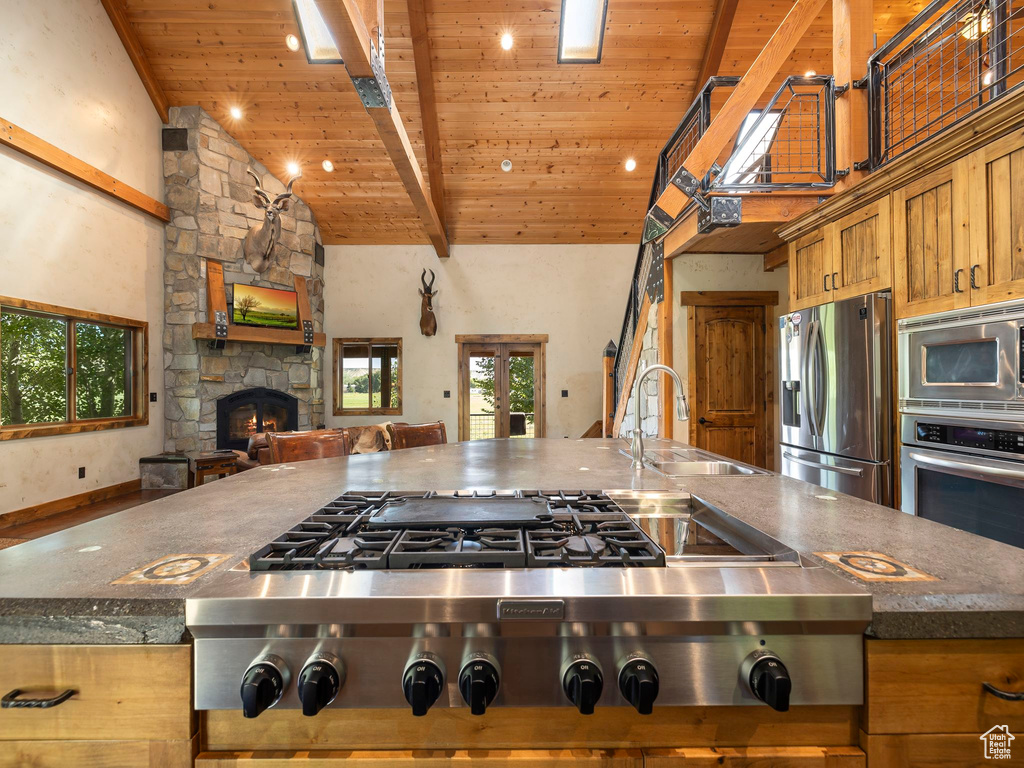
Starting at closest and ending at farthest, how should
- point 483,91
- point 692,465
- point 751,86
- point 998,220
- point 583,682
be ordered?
point 583,682
point 998,220
point 692,465
point 751,86
point 483,91

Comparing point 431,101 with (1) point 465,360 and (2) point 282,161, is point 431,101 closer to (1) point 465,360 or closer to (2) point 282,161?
(2) point 282,161

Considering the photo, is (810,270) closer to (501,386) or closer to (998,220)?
(998,220)

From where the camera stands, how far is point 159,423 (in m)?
5.97

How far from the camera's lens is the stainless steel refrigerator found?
2.69 metres

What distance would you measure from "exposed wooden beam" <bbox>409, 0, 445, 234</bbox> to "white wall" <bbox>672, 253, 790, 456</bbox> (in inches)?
131

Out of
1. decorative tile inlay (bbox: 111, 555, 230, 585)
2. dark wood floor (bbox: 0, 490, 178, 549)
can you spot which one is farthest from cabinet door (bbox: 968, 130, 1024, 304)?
dark wood floor (bbox: 0, 490, 178, 549)

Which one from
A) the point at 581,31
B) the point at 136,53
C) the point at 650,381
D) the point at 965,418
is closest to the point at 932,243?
the point at 965,418

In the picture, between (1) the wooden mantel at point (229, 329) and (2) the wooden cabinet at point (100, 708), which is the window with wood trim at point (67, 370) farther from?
(2) the wooden cabinet at point (100, 708)

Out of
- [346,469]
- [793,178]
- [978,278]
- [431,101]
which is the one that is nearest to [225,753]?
[346,469]

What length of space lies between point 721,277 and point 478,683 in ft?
17.4

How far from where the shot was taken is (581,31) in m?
5.43

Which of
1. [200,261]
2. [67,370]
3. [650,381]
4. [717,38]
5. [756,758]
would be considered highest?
[717,38]

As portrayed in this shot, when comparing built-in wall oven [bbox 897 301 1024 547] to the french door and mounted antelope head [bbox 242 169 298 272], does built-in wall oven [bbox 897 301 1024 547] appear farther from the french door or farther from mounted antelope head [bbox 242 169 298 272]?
mounted antelope head [bbox 242 169 298 272]

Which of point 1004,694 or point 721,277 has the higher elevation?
point 721,277
